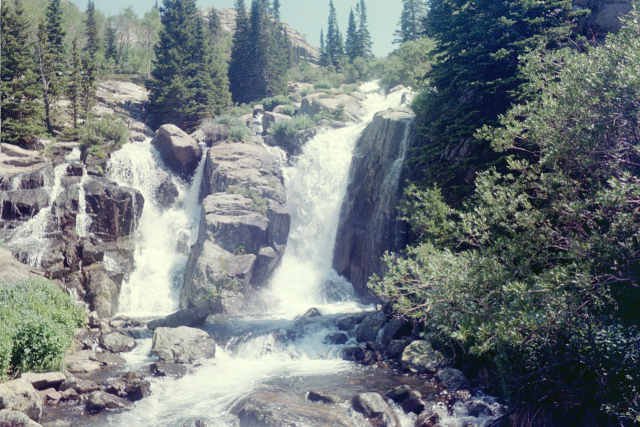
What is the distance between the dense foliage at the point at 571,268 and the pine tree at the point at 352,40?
2808 inches

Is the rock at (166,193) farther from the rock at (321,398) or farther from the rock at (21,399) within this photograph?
the rock at (321,398)

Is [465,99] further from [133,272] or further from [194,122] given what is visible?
[194,122]

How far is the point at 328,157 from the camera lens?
36.2 meters

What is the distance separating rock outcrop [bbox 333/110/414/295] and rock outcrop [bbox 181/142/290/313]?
413 centimetres

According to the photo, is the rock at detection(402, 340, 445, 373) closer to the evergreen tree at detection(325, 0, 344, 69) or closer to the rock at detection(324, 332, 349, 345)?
the rock at detection(324, 332, 349, 345)

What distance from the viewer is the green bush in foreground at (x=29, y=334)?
566 inches

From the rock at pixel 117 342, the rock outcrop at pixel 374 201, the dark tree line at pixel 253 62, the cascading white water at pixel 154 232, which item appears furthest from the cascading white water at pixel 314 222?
the dark tree line at pixel 253 62

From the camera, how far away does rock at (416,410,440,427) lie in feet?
40.8

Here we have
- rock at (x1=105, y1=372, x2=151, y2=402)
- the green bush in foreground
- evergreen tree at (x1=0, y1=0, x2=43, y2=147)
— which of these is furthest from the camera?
evergreen tree at (x1=0, y1=0, x2=43, y2=147)

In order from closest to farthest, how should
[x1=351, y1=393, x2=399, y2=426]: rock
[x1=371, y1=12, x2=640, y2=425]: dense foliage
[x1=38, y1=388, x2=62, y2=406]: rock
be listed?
[x1=371, y1=12, x2=640, y2=425]: dense foliage
[x1=351, y1=393, x2=399, y2=426]: rock
[x1=38, y1=388, x2=62, y2=406]: rock

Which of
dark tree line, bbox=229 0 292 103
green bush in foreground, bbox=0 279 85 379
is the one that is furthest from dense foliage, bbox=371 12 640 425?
dark tree line, bbox=229 0 292 103

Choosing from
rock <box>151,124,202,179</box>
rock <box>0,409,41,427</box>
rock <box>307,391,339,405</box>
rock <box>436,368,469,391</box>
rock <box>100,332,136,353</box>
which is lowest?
rock <box>100,332,136,353</box>

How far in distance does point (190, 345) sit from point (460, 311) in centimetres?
1066

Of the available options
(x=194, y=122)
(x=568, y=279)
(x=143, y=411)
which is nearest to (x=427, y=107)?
(x=568, y=279)
